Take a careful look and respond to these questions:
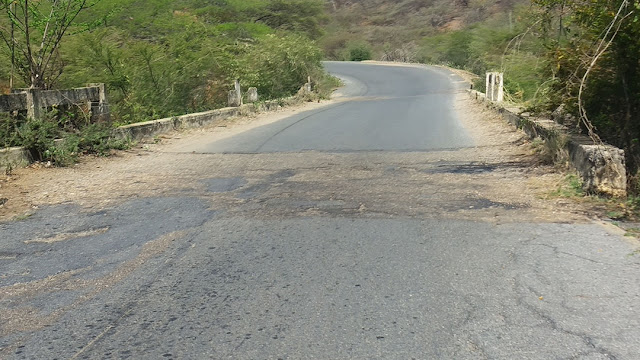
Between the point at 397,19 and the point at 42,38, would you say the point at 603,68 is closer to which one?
the point at 42,38

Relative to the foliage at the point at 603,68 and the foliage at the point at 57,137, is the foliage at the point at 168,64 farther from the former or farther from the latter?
the foliage at the point at 603,68

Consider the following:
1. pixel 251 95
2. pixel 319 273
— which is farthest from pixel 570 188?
pixel 251 95

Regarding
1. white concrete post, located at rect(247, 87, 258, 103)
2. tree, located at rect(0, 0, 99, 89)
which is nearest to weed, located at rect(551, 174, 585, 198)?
tree, located at rect(0, 0, 99, 89)

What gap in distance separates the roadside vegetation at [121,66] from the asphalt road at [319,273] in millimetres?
2980

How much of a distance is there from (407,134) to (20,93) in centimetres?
756

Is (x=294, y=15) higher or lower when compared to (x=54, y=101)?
higher

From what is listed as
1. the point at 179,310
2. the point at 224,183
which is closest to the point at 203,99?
the point at 224,183

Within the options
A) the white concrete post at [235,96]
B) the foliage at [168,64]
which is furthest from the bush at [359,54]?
the white concrete post at [235,96]

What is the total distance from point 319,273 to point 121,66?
12.6 meters

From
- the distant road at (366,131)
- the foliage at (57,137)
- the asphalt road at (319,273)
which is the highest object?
the foliage at (57,137)

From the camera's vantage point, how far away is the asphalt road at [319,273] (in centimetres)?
400

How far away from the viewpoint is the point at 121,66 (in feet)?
53.2

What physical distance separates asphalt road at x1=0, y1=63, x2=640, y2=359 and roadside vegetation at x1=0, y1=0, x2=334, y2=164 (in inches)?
117

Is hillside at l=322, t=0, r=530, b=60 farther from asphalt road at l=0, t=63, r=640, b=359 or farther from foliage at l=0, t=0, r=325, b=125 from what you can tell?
asphalt road at l=0, t=63, r=640, b=359
